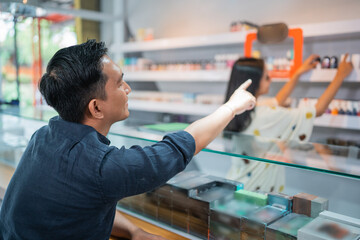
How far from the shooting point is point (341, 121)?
8.95 ft

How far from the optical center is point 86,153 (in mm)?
819

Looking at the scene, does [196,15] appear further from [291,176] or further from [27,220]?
[27,220]

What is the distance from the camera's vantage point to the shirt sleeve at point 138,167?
0.79 m

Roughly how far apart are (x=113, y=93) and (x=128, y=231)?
501mm

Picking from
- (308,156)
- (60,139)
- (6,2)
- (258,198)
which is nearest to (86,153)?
(60,139)

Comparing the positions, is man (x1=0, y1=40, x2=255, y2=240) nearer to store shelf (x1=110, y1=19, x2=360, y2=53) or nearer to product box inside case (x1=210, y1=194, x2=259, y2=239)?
product box inside case (x1=210, y1=194, x2=259, y2=239)

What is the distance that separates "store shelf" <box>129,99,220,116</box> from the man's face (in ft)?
8.89

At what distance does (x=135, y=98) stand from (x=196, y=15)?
4.34ft

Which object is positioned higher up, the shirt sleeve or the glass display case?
the shirt sleeve

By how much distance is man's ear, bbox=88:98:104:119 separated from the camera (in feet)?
2.84

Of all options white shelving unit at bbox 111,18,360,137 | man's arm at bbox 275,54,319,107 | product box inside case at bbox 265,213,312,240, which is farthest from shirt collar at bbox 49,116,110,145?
white shelving unit at bbox 111,18,360,137

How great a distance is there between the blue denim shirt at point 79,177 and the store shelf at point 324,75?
2.26 metres

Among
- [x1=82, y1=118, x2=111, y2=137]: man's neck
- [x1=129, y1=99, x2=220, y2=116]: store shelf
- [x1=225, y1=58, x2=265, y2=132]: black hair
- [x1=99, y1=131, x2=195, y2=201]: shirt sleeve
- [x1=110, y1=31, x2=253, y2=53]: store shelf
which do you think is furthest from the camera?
[x1=129, y1=99, x2=220, y2=116]: store shelf

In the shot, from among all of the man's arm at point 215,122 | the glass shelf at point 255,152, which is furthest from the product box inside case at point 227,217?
the man's arm at point 215,122
